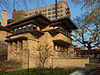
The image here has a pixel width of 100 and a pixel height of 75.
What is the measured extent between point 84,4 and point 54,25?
1478cm

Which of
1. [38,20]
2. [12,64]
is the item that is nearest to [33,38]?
[38,20]

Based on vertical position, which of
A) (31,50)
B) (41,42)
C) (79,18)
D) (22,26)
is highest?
(79,18)

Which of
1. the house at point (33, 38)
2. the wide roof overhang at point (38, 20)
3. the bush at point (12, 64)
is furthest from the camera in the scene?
the wide roof overhang at point (38, 20)

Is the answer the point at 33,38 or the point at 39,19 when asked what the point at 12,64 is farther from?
the point at 39,19

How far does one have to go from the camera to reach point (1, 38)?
22.4 m

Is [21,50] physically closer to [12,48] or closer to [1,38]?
[12,48]

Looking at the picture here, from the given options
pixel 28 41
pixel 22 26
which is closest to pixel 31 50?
pixel 28 41

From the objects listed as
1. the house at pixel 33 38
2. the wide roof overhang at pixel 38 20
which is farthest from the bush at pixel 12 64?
the wide roof overhang at pixel 38 20

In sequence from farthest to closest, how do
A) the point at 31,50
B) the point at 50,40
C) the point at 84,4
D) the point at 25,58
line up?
the point at 50,40 → the point at 31,50 → the point at 25,58 → the point at 84,4

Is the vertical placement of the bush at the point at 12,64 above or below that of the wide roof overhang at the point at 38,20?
below

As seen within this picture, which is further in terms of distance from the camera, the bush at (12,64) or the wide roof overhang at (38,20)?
the wide roof overhang at (38,20)

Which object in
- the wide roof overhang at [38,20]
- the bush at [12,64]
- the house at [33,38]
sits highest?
the wide roof overhang at [38,20]

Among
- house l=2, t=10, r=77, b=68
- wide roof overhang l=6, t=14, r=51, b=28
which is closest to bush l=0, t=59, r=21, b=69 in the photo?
house l=2, t=10, r=77, b=68

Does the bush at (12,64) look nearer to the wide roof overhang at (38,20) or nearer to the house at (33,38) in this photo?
the house at (33,38)
